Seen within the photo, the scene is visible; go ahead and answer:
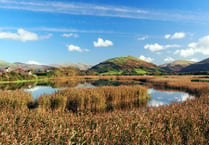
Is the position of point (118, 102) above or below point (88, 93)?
below

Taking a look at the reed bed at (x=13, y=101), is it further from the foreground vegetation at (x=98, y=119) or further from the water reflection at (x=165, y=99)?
the water reflection at (x=165, y=99)

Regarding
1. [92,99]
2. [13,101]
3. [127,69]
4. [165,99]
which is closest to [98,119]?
[92,99]

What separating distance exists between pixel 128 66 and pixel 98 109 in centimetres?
11901

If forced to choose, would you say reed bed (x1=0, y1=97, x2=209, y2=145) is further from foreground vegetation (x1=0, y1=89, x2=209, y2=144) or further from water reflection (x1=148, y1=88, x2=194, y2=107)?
water reflection (x1=148, y1=88, x2=194, y2=107)

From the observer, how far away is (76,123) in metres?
6.09

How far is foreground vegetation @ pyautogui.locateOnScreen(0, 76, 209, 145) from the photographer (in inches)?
176

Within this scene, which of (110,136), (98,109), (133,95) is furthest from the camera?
(133,95)

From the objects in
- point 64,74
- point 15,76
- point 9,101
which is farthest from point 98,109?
point 64,74

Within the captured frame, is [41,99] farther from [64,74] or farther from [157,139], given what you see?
Result: [64,74]

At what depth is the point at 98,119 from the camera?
21.9 feet

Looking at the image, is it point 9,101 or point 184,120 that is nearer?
point 184,120

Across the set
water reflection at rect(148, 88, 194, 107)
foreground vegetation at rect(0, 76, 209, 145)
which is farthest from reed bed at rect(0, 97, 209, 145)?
water reflection at rect(148, 88, 194, 107)

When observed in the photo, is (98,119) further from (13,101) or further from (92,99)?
(13,101)

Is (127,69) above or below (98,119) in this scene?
above
